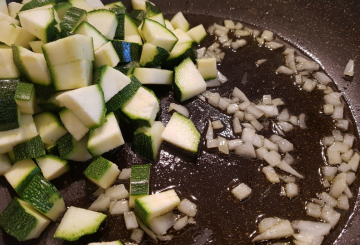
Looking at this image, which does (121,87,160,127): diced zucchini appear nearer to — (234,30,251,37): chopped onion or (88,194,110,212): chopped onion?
(88,194,110,212): chopped onion

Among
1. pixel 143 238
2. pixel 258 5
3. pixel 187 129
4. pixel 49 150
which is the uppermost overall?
pixel 258 5

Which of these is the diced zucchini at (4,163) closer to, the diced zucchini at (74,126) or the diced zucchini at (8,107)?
the diced zucchini at (8,107)

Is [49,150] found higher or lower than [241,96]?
lower

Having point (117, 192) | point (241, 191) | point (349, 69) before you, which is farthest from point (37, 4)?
point (349, 69)

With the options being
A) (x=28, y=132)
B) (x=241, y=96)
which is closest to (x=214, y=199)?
(x=241, y=96)

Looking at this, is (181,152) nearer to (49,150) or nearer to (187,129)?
(187,129)
